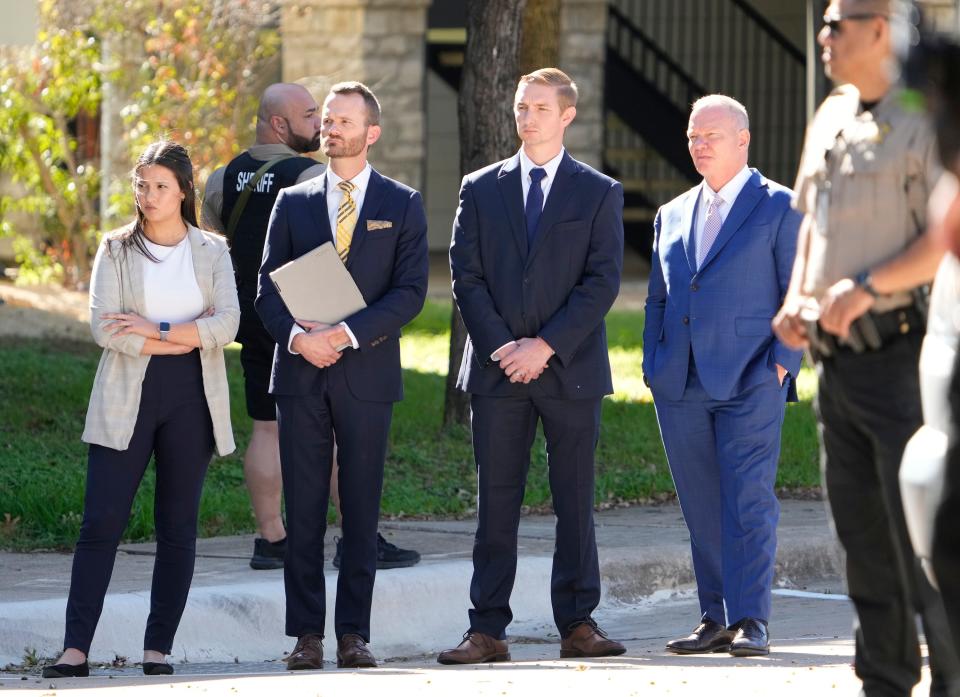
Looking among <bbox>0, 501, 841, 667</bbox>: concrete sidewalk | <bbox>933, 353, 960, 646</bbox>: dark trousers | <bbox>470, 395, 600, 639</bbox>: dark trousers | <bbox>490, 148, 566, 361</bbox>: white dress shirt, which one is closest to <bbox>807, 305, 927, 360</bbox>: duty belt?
<bbox>933, 353, 960, 646</bbox>: dark trousers

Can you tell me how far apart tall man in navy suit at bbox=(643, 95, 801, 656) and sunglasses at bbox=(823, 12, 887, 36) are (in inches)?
65.0

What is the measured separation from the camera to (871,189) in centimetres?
425

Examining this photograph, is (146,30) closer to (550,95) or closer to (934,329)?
(550,95)

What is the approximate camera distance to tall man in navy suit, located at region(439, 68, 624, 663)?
19.4ft

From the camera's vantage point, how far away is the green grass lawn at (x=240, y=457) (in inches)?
323

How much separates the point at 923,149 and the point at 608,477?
556 cm

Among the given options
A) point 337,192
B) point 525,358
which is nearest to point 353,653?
point 525,358

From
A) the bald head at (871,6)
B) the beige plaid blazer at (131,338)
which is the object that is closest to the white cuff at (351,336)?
the beige plaid blazer at (131,338)

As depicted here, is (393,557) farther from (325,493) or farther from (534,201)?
(534,201)

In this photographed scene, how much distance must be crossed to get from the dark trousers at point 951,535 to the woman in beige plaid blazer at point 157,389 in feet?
9.42

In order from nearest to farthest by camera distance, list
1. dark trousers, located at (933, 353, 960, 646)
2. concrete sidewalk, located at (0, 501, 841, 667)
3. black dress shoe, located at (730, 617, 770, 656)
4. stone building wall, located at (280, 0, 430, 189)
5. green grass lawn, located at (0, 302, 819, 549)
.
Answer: dark trousers, located at (933, 353, 960, 646)
black dress shoe, located at (730, 617, 770, 656)
concrete sidewalk, located at (0, 501, 841, 667)
green grass lawn, located at (0, 302, 819, 549)
stone building wall, located at (280, 0, 430, 189)

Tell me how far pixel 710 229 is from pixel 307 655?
2.09 meters

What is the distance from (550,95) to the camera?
5910 millimetres

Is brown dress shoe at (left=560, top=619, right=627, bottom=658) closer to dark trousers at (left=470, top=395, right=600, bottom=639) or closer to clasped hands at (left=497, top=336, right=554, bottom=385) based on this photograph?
dark trousers at (left=470, top=395, right=600, bottom=639)
